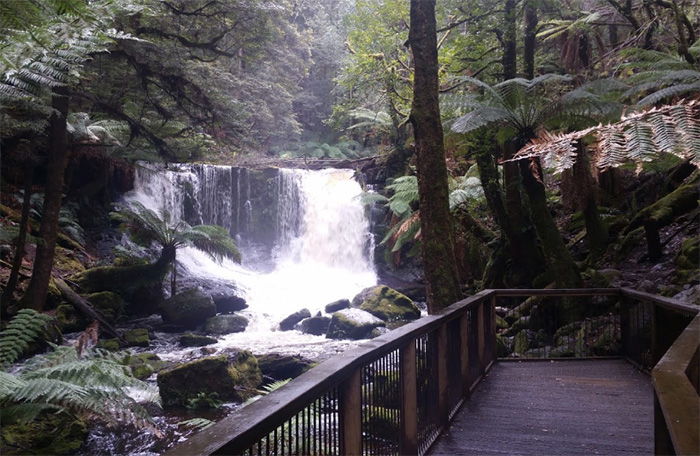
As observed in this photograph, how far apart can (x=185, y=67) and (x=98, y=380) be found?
836 cm

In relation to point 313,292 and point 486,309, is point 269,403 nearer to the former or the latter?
point 486,309

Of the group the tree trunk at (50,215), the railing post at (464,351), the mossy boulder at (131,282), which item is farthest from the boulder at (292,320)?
the railing post at (464,351)

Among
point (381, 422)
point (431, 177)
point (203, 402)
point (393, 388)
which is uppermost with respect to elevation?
point (431, 177)

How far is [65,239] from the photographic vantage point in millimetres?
15555

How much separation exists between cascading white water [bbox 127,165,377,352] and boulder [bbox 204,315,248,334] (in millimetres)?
4121

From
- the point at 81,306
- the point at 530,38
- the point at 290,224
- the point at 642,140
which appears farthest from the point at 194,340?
the point at 290,224

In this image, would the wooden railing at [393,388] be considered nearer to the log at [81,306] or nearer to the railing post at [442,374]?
the railing post at [442,374]

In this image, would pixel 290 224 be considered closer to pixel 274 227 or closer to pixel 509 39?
pixel 274 227

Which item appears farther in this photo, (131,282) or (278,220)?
(278,220)

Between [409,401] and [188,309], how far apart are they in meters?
11.2

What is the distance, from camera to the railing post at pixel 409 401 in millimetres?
3287

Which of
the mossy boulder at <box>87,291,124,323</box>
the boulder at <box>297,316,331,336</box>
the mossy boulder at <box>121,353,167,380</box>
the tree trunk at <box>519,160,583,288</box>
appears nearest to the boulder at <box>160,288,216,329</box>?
the mossy boulder at <box>87,291,124,323</box>

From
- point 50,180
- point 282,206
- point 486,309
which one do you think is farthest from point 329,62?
point 486,309

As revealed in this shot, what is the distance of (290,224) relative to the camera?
2289cm
